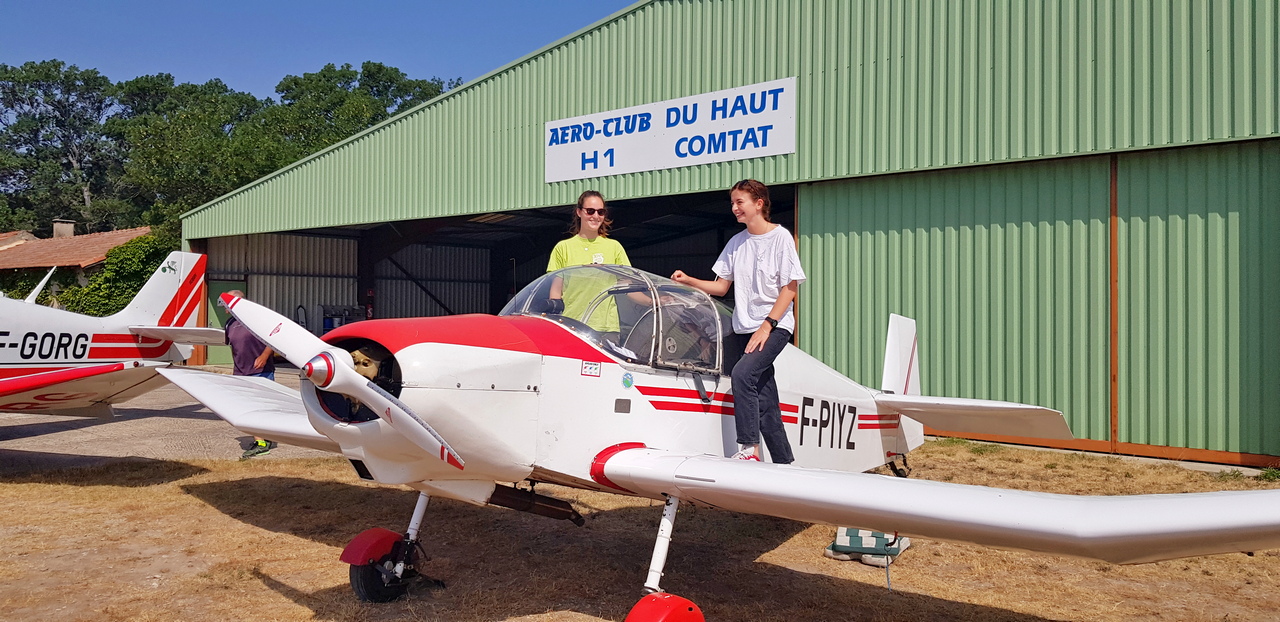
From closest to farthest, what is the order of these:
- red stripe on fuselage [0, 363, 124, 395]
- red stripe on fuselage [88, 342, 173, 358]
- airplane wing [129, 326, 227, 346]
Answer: red stripe on fuselage [0, 363, 124, 395] < red stripe on fuselage [88, 342, 173, 358] < airplane wing [129, 326, 227, 346]

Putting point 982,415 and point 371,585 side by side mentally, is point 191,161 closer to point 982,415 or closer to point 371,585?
point 371,585

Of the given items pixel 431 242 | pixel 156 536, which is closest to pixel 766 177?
pixel 156 536

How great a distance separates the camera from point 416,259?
→ 27359 mm

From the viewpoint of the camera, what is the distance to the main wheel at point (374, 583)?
4199mm

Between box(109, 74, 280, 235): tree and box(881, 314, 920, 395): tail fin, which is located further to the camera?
box(109, 74, 280, 235): tree

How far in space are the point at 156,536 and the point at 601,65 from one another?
31.7ft

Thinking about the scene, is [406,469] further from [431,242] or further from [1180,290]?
[431,242]

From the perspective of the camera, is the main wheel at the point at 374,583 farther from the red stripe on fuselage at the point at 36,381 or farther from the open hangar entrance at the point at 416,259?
the open hangar entrance at the point at 416,259

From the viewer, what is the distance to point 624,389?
402cm

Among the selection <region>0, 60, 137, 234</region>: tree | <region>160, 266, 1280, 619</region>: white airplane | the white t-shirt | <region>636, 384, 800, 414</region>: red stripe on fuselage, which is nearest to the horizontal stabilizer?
<region>160, 266, 1280, 619</region>: white airplane

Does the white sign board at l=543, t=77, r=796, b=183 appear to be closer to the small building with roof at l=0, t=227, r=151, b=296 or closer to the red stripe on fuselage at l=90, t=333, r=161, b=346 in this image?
the red stripe on fuselage at l=90, t=333, r=161, b=346

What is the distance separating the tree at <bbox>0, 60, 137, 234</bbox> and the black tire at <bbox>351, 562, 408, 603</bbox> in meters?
59.6

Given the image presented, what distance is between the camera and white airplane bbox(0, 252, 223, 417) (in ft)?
26.8

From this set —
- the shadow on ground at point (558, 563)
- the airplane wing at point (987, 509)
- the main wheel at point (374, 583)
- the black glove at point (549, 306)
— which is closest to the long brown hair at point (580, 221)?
the black glove at point (549, 306)
